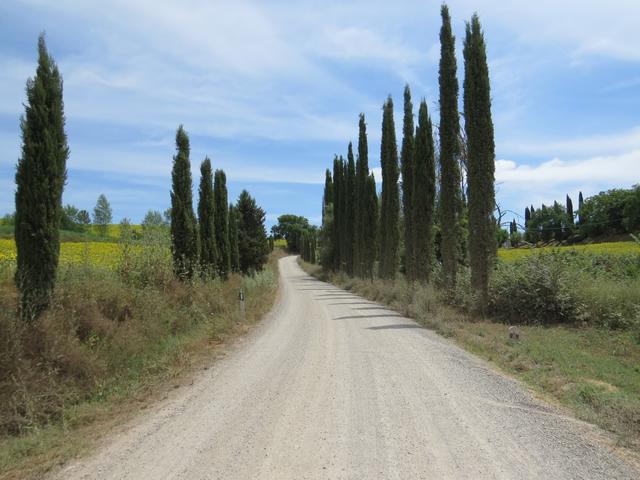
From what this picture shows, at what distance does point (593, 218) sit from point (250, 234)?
52438mm

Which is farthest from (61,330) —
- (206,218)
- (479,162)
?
(206,218)

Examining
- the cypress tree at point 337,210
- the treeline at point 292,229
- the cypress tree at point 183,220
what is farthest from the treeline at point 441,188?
the treeline at point 292,229

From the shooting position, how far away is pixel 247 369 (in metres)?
9.21

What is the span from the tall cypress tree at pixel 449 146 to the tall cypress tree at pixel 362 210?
1817 cm

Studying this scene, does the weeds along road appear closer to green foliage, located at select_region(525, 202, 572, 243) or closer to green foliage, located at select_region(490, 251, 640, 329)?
green foliage, located at select_region(490, 251, 640, 329)

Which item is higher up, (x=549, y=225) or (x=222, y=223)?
(x=549, y=225)

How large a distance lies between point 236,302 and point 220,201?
1102 centimetres

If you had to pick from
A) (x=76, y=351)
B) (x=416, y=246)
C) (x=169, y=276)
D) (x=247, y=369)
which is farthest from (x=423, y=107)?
(x=76, y=351)

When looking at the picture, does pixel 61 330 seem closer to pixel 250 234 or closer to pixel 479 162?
pixel 479 162

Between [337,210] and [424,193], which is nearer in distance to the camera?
[424,193]

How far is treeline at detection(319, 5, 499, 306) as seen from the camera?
1648 cm

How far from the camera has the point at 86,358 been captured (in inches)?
315

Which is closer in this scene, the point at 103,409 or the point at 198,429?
the point at 198,429

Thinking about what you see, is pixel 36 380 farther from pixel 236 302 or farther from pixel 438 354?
pixel 236 302
